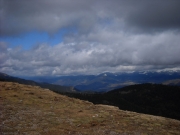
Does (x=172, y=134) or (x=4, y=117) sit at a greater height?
(x=4, y=117)

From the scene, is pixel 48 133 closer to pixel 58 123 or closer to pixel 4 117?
pixel 58 123

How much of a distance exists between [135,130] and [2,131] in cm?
2341

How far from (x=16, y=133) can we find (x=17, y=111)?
1455 centimetres

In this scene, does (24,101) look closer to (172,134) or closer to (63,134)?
(63,134)

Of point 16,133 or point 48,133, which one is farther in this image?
point 48,133

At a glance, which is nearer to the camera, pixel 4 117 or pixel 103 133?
pixel 103 133

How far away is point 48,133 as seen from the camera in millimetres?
27797

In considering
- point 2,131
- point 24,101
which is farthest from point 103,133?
point 24,101

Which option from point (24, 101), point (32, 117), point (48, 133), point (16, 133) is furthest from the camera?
point (24, 101)

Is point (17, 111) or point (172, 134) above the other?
point (17, 111)

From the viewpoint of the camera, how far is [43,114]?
129ft

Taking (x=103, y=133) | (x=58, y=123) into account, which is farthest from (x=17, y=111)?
(x=103, y=133)

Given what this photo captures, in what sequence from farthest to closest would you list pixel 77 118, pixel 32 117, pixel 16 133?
pixel 77 118 → pixel 32 117 → pixel 16 133

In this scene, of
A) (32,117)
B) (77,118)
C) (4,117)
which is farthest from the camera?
(77,118)
